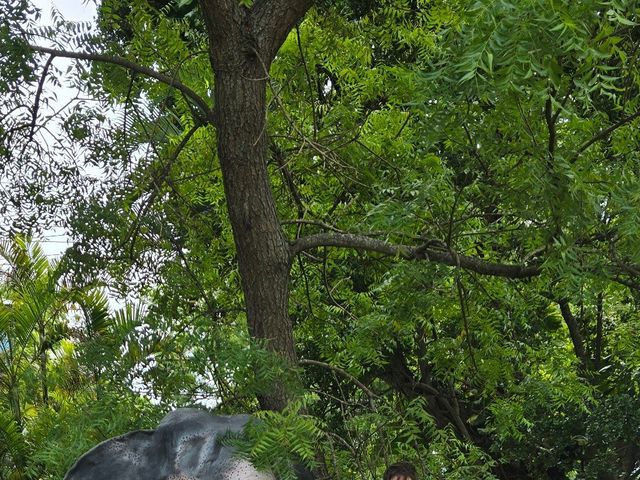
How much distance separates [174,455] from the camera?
206 inches

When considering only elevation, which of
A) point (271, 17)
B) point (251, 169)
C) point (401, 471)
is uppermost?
point (271, 17)

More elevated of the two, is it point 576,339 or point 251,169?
point 576,339

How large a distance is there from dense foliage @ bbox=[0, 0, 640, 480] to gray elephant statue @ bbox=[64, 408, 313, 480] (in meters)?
0.19

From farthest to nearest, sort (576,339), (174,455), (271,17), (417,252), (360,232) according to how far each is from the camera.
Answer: (576,339) < (360,232) < (417,252) < (271,17) < (174,455)

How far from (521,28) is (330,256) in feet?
18.9

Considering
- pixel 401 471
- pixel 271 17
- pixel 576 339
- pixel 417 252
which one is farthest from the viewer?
pixel 576 339

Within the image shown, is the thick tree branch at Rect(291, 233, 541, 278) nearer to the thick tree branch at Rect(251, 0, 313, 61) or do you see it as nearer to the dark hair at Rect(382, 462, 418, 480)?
the thick tree branch at Rect(251, 0, 313, 61)

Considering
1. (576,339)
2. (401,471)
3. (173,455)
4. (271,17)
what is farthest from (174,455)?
(576,339)

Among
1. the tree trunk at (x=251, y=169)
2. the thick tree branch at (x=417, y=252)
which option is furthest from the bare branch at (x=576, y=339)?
the tree trunk at (x=251, y=169)

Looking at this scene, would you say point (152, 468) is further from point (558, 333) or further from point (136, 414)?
point (558, 333)

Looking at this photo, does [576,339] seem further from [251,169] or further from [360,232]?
[251,169]

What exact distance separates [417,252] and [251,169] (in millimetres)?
1138

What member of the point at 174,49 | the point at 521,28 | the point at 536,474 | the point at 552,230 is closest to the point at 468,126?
the point at 552,230

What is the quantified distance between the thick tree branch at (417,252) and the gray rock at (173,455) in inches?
67.0
